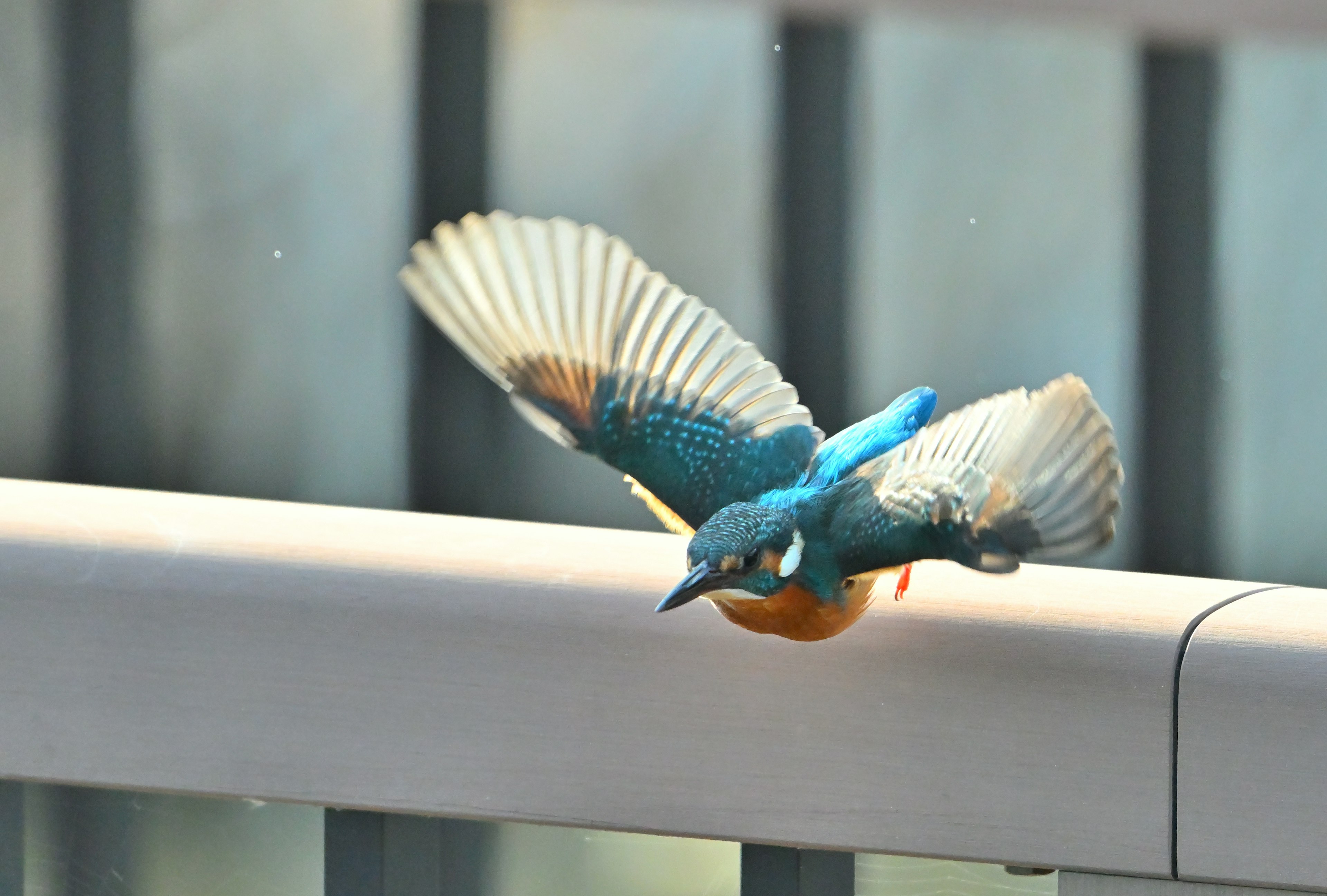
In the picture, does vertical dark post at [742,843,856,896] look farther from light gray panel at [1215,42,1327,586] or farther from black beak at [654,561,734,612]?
light gray panel at [1215,42,1327,586]

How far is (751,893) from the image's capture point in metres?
0.68

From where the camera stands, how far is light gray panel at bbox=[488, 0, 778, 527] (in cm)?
97

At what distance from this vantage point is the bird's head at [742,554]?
1.85ft

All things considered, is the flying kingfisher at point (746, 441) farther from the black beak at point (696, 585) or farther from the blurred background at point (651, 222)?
the blurred background at point (651, 222)

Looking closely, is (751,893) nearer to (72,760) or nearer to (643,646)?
(643,646)

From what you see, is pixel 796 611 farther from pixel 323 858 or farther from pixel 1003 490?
pixel 323 858

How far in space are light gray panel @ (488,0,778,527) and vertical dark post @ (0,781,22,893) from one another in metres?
0.52

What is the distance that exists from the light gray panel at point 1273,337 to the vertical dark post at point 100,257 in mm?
807

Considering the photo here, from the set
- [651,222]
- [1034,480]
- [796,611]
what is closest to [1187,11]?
[1034,480]

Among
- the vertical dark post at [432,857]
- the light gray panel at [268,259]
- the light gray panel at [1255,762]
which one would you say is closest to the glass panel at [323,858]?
the vertical dark post at [432,857]

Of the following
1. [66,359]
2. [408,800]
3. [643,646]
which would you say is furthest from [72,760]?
[66,359]

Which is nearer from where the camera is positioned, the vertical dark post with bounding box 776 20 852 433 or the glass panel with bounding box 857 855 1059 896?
the glass panel with bounding box 857 855 1059 896

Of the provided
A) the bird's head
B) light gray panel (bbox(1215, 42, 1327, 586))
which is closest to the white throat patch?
→ the bird's head

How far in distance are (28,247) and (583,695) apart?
2.04 feet
